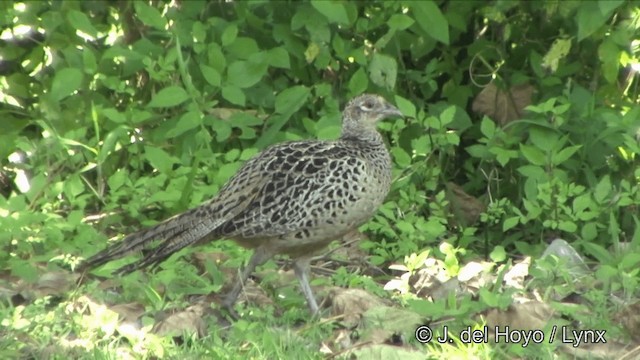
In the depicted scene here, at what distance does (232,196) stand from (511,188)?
219 centimetres

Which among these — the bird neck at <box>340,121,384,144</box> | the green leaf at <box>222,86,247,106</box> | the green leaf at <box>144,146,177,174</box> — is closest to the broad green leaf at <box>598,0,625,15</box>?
the bird neck at <box>340,121,384,144</box>

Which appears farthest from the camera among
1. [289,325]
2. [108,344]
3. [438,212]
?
[438,212]

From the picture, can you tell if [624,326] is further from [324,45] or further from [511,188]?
[324,45]

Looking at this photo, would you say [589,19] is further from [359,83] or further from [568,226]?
[359,83]

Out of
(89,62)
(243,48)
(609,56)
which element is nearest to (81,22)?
(89,62)

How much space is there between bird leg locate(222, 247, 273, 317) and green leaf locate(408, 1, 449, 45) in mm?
1969

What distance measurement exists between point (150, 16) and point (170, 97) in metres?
0.54

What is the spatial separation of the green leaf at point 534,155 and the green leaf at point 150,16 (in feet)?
7.22

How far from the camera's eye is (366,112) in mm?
7199

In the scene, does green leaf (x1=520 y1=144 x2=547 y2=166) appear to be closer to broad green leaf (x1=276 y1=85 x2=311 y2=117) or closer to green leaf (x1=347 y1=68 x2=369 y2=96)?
green leaf (x1=347 y1=68 x2=369 y2=96)

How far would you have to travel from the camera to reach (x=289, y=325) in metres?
6.36

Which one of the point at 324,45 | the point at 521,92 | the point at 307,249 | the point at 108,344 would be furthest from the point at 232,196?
the point at 521,92

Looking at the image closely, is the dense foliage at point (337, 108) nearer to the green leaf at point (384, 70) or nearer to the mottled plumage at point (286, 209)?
the green leaf at point (384, 70)

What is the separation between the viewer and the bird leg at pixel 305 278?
21.4 ft
